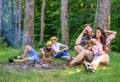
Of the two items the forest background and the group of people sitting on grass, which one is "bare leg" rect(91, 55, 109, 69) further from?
the forest background

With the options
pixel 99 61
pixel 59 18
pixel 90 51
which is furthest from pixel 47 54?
pixel 59 18

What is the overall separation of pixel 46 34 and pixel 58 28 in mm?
4284

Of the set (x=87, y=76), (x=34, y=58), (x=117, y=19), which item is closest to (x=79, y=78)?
(x=87, y=76)

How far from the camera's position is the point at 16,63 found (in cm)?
1116

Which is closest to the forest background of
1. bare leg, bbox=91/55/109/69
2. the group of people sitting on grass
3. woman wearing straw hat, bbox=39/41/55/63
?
woman wearing straw hat, bbox=39/41/55/63

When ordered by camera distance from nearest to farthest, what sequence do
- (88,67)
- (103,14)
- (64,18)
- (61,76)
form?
(61,76) < (88,67) < (103,14) < (64,18)

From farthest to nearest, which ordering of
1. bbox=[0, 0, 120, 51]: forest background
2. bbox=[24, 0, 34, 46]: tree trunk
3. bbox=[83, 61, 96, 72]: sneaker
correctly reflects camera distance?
1. bbox=[0, 0, 120, 51]: forest background
2. bbox=[24, 0, 34, 46]: tree trunk
3. bbox=[83, 61, 96, 72]: sneaker

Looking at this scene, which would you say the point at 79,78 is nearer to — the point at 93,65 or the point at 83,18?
the point at 93,65

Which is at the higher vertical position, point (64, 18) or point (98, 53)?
point (64, 18)

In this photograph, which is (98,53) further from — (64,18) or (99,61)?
(64,18)

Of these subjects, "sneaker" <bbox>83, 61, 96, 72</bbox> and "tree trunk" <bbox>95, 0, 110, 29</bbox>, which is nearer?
"sneaker" <bbox>83, 61, 96, 72</bbox>

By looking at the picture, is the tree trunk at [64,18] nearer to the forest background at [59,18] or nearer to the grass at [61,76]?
the forest background at [59,18]

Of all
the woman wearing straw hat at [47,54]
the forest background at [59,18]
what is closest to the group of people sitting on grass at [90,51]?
the woman wearing straw hat at [47,54]

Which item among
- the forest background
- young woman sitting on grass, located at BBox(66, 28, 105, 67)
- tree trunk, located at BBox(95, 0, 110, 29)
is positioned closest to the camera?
young woman sitting on grass, located at BBox(66, 28, 105, 67)
